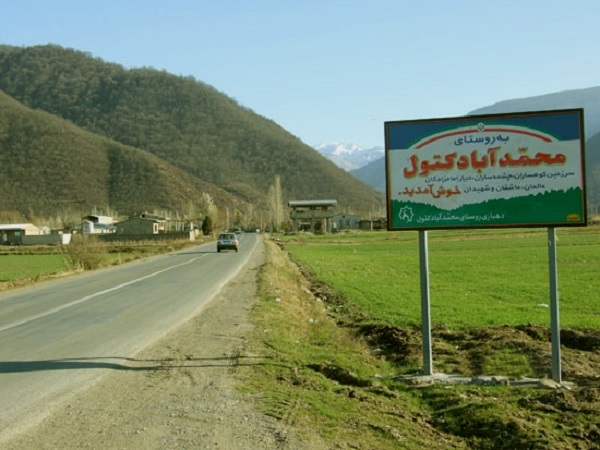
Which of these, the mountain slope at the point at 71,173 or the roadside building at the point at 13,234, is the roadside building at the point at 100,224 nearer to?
the roadside building at the point at 13,234

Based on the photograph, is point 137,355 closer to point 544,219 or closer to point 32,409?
point 32,409

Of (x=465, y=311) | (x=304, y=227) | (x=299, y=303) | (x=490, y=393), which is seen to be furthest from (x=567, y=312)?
(x=304, y=227)

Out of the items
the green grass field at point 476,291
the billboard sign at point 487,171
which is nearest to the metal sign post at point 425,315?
the billboard sign at point 487,171

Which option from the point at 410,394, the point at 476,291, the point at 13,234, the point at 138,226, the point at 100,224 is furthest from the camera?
the point at 100,224

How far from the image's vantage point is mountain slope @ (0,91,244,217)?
139 meters

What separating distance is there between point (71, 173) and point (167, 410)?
481 feet

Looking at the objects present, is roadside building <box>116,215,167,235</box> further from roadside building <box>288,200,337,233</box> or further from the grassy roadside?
the grassy roadside

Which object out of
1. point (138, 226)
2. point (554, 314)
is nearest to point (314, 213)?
point (138, 226)

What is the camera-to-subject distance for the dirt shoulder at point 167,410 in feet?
19.2

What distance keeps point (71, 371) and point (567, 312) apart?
11.7 metres

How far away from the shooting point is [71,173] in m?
144

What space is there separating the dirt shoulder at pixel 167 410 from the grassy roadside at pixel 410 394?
357mm

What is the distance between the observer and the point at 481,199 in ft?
30.0

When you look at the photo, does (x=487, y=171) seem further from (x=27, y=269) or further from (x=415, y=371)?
(x=27, y=269)
